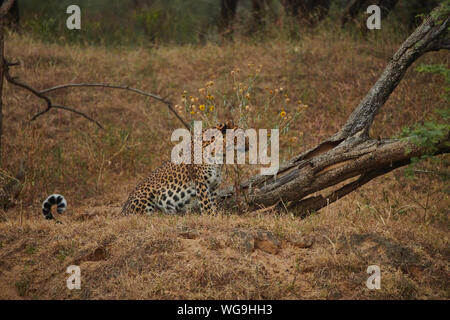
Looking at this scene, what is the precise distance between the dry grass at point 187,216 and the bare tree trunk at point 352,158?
322 mm

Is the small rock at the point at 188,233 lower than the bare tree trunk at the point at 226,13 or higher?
lower

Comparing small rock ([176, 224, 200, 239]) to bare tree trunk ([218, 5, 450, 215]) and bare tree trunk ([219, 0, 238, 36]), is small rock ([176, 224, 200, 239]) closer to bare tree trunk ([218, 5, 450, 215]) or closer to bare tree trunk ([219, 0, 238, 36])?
bare tree trunk ([218, 5, 450, 215])

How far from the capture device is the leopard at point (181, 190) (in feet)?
23.0

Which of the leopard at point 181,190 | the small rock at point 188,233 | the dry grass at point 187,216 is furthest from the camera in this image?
the leopard at point 181,190

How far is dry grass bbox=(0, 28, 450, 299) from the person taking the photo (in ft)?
16.9

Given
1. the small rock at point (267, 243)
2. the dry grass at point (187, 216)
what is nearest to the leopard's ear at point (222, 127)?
the dry grass at point (187, 216)

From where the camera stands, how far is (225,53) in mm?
12828

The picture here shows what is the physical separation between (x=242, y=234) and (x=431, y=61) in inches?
289

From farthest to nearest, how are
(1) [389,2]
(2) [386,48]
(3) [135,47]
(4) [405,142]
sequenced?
(3) [135,47] < (1) [389,2] < (2) [386,48] < (4) [405,142]

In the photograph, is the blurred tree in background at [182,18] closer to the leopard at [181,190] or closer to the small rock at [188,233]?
the leopard at [181,190]

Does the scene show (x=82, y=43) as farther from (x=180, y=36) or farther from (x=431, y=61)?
(x=431, y=61)

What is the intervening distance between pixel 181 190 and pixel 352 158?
216 centimetres

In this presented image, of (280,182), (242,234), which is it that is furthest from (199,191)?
(242,234)

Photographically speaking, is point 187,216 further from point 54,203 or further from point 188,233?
point 54,203
